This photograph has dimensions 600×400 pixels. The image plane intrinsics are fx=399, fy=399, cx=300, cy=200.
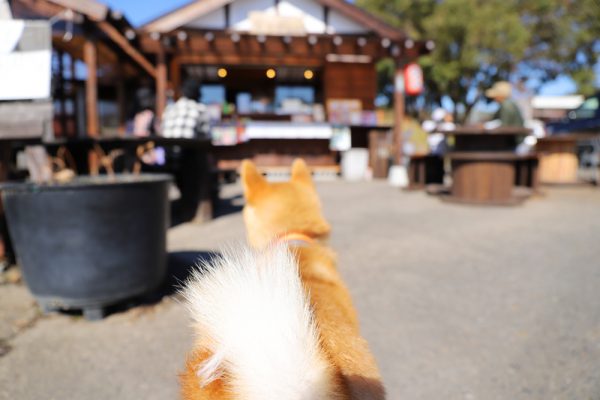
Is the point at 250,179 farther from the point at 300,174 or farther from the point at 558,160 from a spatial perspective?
the point at 558,160

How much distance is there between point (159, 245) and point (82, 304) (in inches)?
22.8

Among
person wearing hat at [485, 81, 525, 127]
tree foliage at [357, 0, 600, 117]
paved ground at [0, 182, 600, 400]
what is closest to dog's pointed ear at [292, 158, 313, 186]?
paved ground at [0, 182, 600, 400]

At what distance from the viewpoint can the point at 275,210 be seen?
1711 millimetres

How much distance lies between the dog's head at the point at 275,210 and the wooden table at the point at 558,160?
9436 millimetres

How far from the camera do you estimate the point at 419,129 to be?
944 inches

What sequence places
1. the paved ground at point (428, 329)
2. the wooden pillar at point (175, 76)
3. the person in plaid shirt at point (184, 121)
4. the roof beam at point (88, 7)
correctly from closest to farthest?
1. the paved ground at point (428, 329)
2. the person in plaid shirt at point (184, 121)
3. the roof beam at point (88, 7)
4. the wooden pillar at point (175, 76)

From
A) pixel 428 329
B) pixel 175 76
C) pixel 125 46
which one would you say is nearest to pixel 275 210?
pixel 428 329

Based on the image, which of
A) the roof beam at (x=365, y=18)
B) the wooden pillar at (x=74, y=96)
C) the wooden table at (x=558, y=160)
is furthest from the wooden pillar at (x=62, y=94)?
the wooden table at (x=558, y=160)

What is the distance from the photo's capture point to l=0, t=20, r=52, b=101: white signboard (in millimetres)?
2035

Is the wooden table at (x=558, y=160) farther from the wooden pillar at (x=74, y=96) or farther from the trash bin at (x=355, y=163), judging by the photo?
the wooden pillar at (x=74, y=96)

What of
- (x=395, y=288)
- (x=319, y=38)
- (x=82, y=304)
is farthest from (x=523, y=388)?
(x=319, y=38)

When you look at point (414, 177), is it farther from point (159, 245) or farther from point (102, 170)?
point (159, 245)

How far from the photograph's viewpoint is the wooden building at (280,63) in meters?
11.6

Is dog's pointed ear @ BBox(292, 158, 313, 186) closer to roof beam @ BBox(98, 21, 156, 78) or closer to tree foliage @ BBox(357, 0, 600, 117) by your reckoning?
roof beam @ BBox(98, 21, 156, 78)
